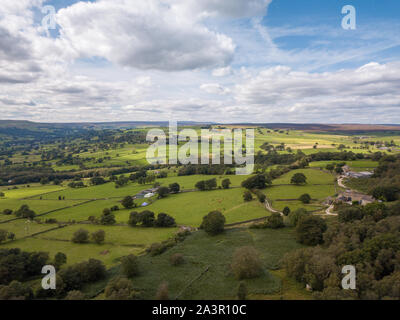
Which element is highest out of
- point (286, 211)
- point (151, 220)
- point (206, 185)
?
point (206, 185)

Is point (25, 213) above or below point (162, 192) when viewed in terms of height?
below

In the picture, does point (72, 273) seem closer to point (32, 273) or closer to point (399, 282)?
point (32, 273)

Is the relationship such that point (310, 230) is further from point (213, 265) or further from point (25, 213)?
point (25, 213)

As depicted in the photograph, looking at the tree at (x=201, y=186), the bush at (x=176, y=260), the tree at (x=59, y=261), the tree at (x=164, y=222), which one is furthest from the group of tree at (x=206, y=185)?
the tree at (x=59, y=261)

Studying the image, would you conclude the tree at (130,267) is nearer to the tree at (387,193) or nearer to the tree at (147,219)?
the tree at (147,219)

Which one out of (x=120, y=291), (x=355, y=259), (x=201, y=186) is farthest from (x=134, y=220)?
(x=355, y=259)
